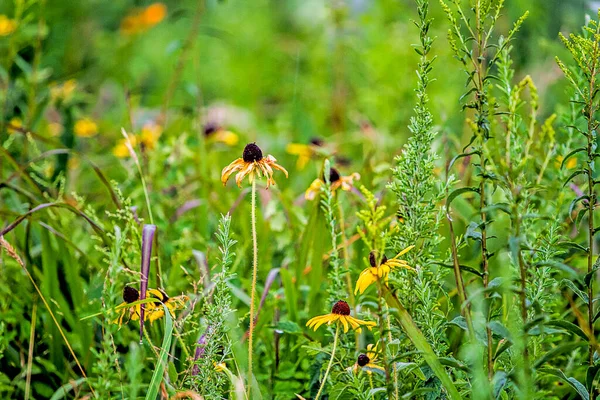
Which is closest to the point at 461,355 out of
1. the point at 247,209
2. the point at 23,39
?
the point at 247,209

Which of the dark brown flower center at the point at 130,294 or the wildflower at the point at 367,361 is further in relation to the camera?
the dark brown flower center at the point at 130,294

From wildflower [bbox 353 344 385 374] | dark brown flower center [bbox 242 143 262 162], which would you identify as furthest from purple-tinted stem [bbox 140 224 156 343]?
wildflower [bbox 353 344 385 374]

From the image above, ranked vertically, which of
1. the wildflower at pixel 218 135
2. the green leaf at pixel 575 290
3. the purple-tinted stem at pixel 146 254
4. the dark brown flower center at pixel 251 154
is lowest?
the purple-tinted stem at pixel 146 254

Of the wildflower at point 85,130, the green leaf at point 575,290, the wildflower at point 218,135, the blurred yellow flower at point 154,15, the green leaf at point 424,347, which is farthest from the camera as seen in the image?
the blurred yellow flower at point 154,15

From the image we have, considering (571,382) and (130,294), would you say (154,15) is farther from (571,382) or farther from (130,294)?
(571,382)

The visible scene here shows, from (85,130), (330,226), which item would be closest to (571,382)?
(330,226)

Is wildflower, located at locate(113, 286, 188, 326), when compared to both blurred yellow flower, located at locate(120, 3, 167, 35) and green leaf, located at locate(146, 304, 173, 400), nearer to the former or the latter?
green leaf, located at locate(146, 304, 173, 400)

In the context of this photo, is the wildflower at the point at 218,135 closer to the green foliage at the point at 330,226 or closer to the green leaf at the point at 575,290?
the green foliage at the point at 330,226

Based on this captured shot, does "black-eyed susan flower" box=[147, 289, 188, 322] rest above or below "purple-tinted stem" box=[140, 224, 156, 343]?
below

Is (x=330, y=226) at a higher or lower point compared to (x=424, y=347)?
higher

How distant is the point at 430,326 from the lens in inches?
49.0

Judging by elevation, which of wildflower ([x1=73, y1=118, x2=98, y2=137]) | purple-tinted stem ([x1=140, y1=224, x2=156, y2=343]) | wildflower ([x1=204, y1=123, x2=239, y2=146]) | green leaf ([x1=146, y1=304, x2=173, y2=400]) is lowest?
green leaf ([x1=146, y1=304, x2=173, y2=400])

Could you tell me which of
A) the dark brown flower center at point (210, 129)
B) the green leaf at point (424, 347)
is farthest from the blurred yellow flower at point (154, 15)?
the green leaf at point (424, 347)

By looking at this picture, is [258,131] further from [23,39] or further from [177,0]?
[177,0]
